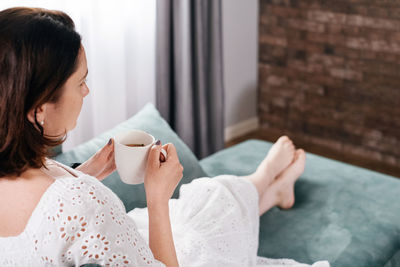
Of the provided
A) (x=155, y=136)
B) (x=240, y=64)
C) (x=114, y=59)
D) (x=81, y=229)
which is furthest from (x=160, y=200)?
(x=240, y=64)

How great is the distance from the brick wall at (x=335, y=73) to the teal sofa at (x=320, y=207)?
1.06 metres

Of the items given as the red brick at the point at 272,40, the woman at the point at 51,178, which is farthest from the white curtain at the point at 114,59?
the woman at the point at 51,178

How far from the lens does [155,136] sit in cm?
207

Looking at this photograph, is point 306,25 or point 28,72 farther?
point 306,25

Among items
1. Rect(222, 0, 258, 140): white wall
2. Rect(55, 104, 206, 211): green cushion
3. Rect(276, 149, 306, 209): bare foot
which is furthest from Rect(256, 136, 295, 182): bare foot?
Rect(222, 0, 258, 140): white wall

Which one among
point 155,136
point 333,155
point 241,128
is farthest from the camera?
point 241,128

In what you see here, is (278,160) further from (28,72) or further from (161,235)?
(28,72)

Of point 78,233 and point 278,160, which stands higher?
point 78,233

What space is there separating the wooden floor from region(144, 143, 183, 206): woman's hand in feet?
7.15

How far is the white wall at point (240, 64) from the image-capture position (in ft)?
11.4

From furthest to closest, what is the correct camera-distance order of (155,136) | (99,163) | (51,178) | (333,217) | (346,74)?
(346,74)
(155,136)
(333,217)
(99,163)
(51,178)

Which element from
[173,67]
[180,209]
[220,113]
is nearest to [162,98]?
[173,67]

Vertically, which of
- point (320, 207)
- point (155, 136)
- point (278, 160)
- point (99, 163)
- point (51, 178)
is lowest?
point (320, 207)

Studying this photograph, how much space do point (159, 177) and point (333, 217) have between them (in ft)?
2.83
